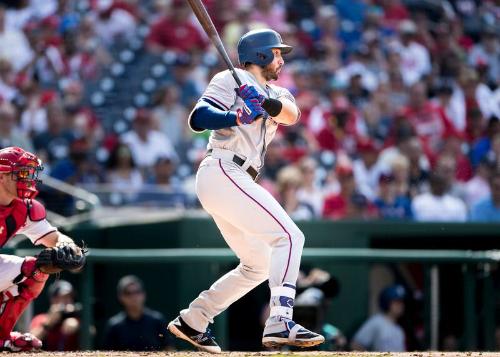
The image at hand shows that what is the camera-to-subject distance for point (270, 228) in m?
5.90

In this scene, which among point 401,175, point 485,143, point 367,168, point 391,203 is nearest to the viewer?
point 391,203

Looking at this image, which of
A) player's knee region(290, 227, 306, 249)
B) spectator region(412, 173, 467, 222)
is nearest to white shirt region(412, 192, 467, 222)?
spectator region(412, 173, 467, 222)

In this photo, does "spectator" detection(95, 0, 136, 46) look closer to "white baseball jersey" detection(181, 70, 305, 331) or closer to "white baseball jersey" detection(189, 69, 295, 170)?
"white baseball jersey" detection(181, 70, 305, 331)

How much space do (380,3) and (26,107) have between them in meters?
5.06

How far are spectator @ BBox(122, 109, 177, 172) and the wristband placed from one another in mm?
5078

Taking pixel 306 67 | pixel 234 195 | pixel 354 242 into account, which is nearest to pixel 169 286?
pixel 354 242

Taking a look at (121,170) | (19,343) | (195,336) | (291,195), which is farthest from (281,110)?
(121,170)

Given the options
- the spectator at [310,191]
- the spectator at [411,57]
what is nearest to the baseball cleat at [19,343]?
the spectator at [310,191]

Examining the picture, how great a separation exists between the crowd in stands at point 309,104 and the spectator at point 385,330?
128 cm

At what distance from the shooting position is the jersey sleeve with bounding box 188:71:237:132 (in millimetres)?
5980

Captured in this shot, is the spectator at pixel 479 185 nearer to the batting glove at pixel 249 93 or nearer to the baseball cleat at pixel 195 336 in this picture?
the baseball cleat at pixel 195 336

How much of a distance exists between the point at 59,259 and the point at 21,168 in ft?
1.79

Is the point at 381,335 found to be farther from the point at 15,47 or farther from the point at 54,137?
the point at 15,47

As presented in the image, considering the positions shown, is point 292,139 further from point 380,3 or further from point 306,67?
point 380,3
